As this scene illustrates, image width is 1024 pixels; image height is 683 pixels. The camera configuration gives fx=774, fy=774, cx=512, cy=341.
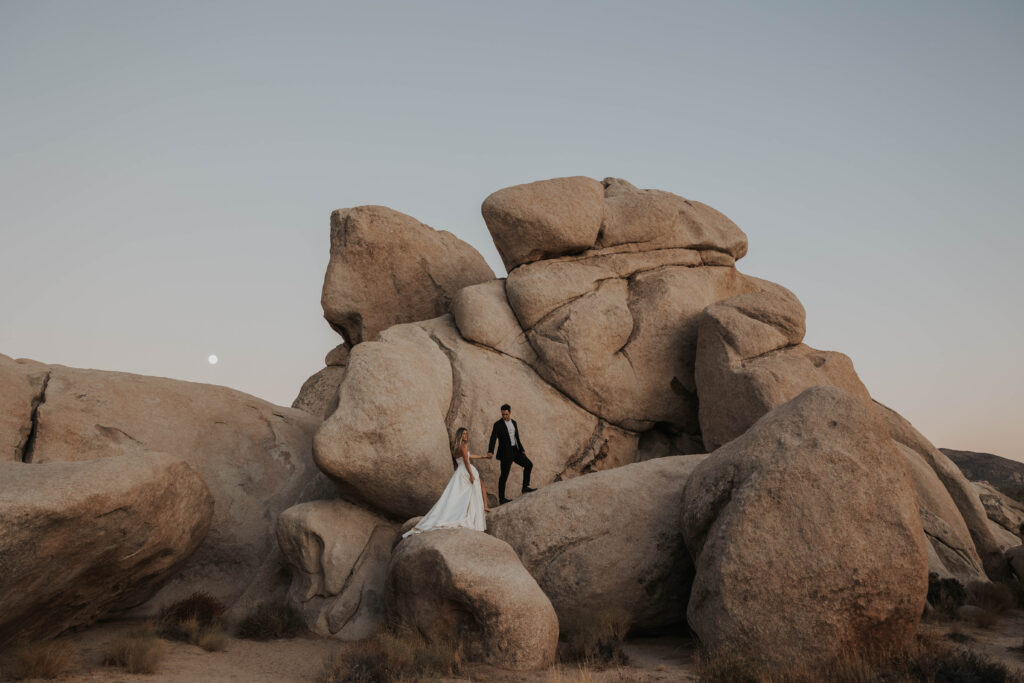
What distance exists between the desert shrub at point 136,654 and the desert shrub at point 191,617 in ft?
3.27

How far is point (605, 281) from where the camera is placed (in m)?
16.3

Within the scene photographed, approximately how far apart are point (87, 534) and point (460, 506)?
15.8 feet

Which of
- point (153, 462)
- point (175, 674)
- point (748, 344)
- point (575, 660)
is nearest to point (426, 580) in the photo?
point (575, 660)

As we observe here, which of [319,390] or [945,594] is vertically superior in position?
[319,390]

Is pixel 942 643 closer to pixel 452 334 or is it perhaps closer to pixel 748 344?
pixel 748 344

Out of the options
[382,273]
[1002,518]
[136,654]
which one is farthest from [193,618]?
[1002,518]

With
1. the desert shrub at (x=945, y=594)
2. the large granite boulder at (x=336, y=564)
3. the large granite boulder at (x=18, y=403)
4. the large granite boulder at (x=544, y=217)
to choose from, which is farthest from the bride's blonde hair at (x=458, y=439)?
the desert shrub at (x=945, y=594)

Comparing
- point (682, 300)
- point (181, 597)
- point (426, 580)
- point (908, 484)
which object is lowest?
point (181, 597)

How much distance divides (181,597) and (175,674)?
12.4ft

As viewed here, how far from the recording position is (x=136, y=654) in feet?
30.0

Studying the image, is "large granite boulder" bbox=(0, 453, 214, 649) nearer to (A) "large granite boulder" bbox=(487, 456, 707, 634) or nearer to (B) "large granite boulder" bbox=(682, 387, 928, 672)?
(A) "large granite boulder" bbox=(487, 456, 707, 634)

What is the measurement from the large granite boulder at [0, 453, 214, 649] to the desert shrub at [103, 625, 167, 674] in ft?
3.09

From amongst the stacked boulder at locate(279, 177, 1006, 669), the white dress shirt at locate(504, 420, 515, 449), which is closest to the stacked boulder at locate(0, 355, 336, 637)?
the stacked boulder at locate(279, 177, 1006, 669)

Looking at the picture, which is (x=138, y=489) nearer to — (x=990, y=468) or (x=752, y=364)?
(x=752, y=364)
